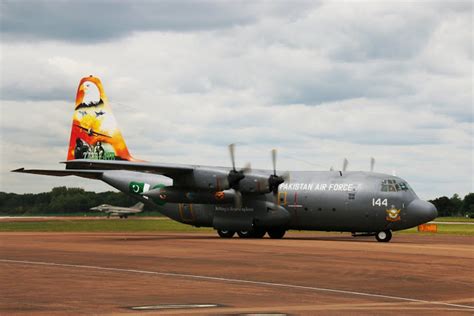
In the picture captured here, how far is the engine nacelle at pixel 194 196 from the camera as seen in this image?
4406 cm

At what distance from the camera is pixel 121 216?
123375 mm

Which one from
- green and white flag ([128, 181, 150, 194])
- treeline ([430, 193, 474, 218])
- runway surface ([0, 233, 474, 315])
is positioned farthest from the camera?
treeline ([430, 193, 474, 218])

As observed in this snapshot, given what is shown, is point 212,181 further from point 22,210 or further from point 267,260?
point 22,210

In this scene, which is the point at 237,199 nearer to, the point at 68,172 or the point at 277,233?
the point at 277,233

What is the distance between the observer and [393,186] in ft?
136

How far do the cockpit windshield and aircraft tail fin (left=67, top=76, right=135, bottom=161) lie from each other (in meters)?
18.9

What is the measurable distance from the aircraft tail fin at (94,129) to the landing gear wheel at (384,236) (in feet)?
61.2

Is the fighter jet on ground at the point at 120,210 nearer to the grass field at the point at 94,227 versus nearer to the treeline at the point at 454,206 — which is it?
the grass field at the point at 94,227

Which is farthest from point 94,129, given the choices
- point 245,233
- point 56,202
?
point 56,202

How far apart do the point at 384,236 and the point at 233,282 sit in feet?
82.4

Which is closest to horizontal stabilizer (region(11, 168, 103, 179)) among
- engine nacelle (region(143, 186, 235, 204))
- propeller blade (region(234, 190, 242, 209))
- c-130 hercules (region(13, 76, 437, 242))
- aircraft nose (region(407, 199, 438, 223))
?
c-130 hercules (region(13, 76, 437, 242))

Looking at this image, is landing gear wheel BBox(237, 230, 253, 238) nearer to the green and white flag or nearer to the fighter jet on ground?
the green and white flag

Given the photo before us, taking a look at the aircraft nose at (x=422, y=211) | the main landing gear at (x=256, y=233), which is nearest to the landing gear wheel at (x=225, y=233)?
the main landing gear at (x=256, y=233)

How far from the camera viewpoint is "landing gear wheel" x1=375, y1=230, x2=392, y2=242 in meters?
42.2
